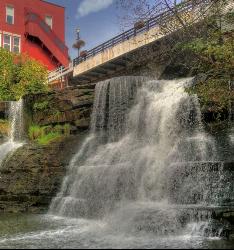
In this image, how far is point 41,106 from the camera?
26688 mm

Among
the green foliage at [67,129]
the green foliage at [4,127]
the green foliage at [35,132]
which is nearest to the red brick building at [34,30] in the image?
the green foliage at [4,127]

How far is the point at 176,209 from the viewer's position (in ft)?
42.2

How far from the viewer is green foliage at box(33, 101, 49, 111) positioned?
26462 mm

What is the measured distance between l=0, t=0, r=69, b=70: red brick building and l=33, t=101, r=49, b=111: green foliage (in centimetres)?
1957

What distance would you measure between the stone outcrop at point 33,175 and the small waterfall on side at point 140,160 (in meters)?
0.59

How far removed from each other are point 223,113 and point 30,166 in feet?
27.1

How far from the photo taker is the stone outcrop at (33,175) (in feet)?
61.6

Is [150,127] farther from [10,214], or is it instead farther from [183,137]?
[10,214]

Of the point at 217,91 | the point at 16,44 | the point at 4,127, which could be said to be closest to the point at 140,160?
the point at 217,91

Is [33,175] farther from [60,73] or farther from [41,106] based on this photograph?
[60,73]

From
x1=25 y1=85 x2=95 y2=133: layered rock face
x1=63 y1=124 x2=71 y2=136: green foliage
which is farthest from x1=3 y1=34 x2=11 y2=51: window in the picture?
x1=63 y1=124 x2=71 y2=136: green foliage

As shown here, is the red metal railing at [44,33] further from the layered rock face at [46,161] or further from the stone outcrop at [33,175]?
the stone outcrop at [33,175]

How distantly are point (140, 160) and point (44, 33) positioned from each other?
33.2 meters

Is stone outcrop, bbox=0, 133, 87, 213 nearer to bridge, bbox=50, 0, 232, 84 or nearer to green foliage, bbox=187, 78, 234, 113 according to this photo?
green foliage, bbox=187, 78, 234, 113
